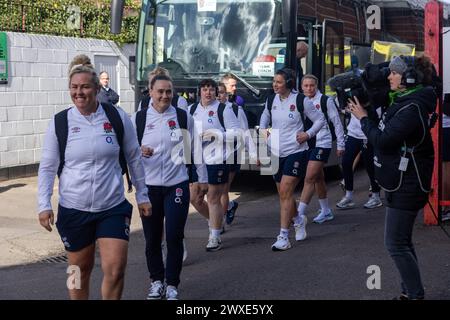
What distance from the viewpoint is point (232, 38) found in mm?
12703

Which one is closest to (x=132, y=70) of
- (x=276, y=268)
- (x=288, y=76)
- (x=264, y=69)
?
(x=264, y=69)

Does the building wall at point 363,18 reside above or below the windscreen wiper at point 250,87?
above

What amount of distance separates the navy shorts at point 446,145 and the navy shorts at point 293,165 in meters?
1.92

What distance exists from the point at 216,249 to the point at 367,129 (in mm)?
3333

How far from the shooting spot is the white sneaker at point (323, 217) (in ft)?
34.6

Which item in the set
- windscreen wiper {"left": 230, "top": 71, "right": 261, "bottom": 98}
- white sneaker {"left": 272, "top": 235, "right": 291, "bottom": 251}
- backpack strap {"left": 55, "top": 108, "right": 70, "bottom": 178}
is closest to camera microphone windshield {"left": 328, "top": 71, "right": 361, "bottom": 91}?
backpack strap {"left": 55, "top": 108, "right": 70, "bottom": 178}

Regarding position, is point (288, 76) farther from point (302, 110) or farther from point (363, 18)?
point (363, 18)

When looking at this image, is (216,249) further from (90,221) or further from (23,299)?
(90,221)

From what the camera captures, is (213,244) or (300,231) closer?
(213,244)

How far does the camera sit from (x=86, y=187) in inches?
216

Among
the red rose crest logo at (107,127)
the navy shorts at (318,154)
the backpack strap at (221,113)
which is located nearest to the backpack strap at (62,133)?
the red rose crest logo at (107,127)

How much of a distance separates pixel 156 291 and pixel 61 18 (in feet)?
32.4

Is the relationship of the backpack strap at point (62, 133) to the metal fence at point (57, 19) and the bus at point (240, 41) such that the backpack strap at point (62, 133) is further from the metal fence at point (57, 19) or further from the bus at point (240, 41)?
the metal fence at point (57, 19)

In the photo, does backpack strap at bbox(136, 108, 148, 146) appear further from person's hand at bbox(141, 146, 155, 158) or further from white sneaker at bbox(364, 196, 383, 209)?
white sneaker at bbox(364, 196, 383, 209)
